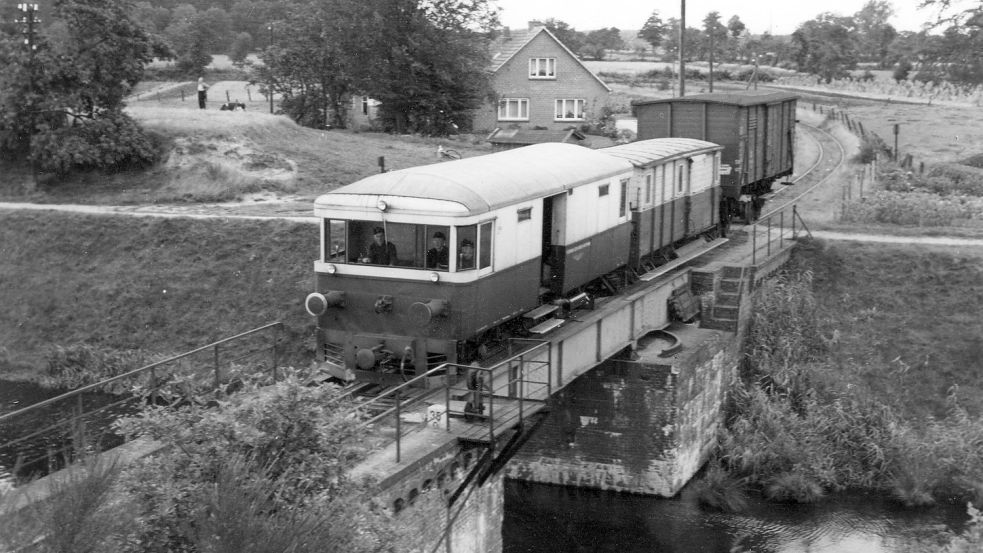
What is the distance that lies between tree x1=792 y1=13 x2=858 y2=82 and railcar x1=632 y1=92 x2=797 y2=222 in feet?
197

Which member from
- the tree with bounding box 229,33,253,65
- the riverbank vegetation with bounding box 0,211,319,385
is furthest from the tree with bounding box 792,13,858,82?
the riverbank vegetation with bounding box 0,211,319,385

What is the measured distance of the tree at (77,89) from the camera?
33.1 metres

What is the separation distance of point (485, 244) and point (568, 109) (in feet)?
142

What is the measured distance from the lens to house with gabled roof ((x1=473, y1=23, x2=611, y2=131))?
187 ft

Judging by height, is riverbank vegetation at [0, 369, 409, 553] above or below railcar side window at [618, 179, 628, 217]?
below

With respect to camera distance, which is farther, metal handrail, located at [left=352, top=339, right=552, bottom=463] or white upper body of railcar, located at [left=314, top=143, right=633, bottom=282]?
white upper body of railcar, located at [left=314, top=143, right=633, bottom=282]

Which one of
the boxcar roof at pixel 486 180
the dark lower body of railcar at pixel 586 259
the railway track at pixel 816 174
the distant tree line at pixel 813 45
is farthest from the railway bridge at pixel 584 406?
the distant tree line at pixel 813 45

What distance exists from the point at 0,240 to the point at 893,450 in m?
24.2

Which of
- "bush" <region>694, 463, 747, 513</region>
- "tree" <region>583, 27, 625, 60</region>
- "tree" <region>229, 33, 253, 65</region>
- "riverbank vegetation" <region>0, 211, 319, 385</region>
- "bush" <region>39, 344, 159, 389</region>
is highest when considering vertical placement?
"tree" <region>583, 27, 625, 60</region>

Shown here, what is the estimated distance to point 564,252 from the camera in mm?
17984

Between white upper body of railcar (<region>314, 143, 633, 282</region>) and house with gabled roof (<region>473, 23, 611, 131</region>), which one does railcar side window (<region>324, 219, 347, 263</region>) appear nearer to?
white upper body of railcar (<region>314, 143, 633, 282</region>)

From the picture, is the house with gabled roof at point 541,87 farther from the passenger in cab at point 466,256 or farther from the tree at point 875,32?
the tree at point 875,32

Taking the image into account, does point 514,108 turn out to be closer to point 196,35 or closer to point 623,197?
point 196,35

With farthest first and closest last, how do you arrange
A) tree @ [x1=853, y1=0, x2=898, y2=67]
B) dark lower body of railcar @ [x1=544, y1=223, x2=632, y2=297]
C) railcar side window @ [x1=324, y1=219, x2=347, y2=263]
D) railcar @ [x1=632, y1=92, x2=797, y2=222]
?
1. tree @ [x1=853, y1=0, x2=898, y2=67]
2. railcar @ [x1=632, y1=92, x2=797, y2=222]
3. dark lower body of railcar @ [x1=544, y1=223, x2=632, y2=297]
4. railcar side window @ [x1=324, y1=219, x2=347, y2=263]
